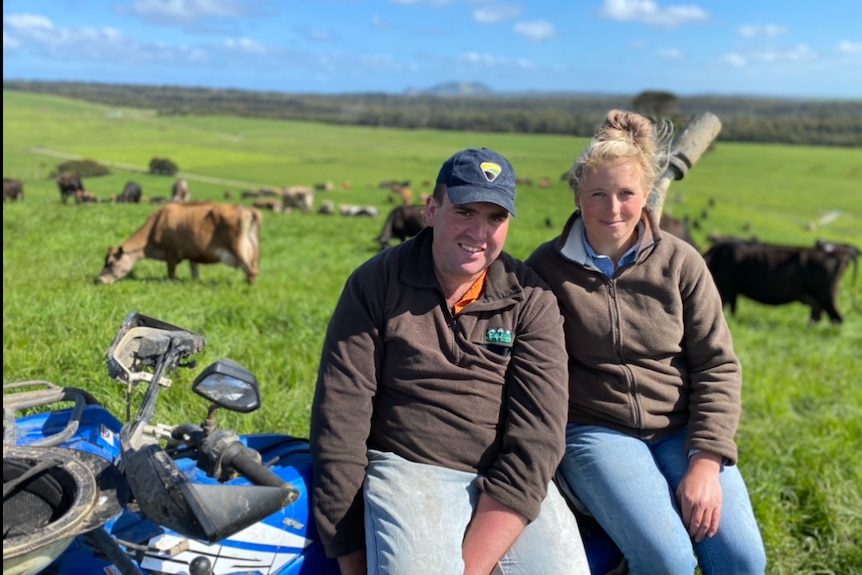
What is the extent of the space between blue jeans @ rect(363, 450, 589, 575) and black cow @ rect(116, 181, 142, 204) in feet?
54.2

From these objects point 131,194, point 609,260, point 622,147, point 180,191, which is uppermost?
point 622,147

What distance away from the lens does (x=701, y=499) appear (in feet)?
8.95

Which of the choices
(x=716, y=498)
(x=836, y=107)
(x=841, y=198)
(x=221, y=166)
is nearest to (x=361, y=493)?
(x=716, y=498)

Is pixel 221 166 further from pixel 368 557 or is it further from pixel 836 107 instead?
pixel 836 107

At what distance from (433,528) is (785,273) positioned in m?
12.7

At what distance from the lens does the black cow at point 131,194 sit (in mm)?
18042

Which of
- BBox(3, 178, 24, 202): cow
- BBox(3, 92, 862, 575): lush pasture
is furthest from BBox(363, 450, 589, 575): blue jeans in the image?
BBox(3, 178, 24, 202): cow

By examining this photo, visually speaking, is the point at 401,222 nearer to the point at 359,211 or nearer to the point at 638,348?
the point at 359,211

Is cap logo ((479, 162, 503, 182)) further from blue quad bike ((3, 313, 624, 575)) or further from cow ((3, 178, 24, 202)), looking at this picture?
cow ((3, 178, 24, 202))

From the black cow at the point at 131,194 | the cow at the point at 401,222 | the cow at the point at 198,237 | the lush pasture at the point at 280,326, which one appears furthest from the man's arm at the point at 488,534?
the cow at the point at 401,222

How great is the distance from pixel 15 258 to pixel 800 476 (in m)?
8.43

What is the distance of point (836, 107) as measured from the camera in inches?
7067

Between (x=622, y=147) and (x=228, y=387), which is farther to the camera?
(x=622, y=147)

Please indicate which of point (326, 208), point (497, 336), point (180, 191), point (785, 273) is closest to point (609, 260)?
point (497, 336)
